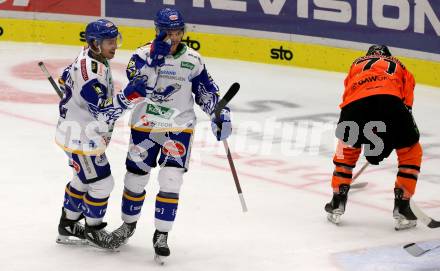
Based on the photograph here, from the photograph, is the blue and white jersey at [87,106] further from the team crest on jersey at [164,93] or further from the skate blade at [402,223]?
the skate blade at [402,223]

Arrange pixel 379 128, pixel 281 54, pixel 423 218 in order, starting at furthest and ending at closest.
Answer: pixel 281 54, pixel 379 128, pixel 423 218

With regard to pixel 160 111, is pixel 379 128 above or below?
below

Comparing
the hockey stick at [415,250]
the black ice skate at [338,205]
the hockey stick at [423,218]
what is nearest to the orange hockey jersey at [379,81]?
the black ice skate at [338,205]

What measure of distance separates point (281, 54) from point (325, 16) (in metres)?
0.79

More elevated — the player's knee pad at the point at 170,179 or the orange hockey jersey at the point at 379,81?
the orange hockey jersey at the point at 379,81

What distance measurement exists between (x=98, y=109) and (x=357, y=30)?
21.0ft

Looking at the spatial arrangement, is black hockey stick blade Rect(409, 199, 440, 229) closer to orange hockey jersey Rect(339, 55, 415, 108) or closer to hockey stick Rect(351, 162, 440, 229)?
hockey stick Rect(351, 162, 440, 229)

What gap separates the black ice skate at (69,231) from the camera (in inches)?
249

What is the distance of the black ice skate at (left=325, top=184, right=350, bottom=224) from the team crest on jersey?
1.55 m

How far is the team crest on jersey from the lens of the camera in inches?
238

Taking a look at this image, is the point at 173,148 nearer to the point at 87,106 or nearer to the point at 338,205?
the point at 87,106

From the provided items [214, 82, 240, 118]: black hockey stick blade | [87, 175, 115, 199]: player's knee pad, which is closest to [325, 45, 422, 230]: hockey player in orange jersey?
[214, 82, 240, 118]: black hockey stick blade

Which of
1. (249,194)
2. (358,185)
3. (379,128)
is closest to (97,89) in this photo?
(379,128)

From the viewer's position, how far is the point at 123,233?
20.5 feet
